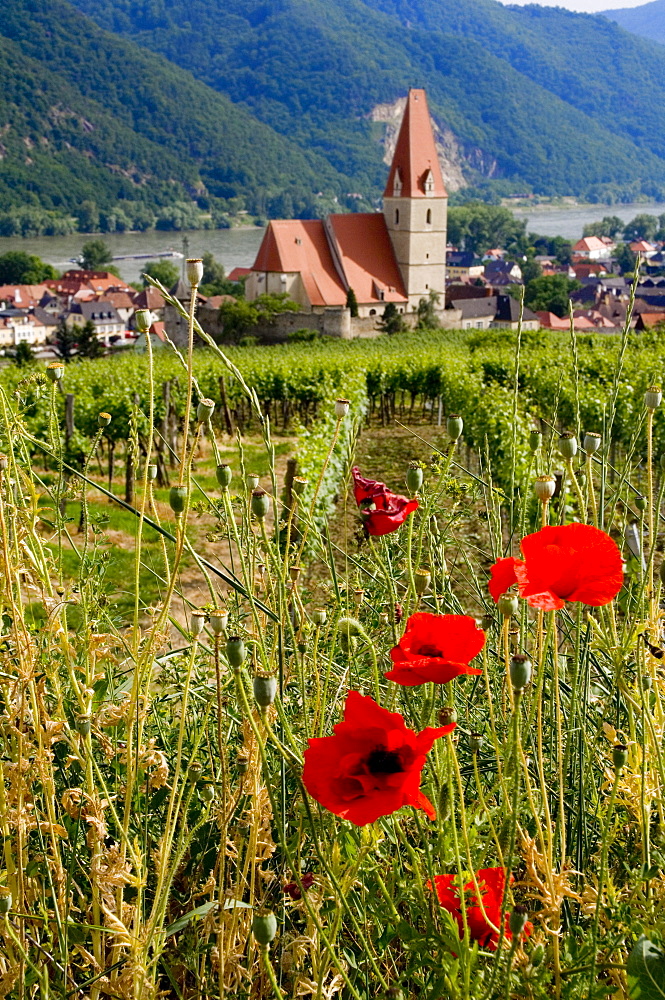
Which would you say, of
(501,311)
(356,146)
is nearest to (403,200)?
(501,311)

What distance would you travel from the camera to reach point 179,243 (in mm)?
89000

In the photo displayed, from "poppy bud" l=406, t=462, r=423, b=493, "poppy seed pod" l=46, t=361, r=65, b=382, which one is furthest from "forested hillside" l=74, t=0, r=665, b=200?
"poppy bud" l=406, t=462, r=423, b=493

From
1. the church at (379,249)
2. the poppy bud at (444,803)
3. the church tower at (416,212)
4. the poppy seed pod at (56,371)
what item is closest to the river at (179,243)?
the church at (379,249)

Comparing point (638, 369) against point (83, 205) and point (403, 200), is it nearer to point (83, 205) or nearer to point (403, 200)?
point (403, 200)

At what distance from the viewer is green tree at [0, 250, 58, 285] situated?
64.6 m

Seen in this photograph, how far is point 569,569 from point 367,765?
0.21 meters

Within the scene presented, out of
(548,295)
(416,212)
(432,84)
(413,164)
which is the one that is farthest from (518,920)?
(432,84)

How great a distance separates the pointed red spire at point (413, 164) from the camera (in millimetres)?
34094

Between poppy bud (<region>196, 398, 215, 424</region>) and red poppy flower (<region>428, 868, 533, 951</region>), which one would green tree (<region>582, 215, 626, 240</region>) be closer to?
poppy bud (<region>196, 398, 215, 424</region>)

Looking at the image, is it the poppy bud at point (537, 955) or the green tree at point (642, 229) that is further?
the green tree at point (642, 229)

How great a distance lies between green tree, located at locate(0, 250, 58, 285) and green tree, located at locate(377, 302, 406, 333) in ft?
136

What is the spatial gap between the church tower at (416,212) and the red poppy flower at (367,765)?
111 feet

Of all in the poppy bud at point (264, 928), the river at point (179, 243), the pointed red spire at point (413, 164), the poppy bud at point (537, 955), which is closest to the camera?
the poppy bud at point (264, 928)

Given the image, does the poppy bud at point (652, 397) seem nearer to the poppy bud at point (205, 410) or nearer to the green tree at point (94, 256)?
the poppy bud at point (205, 410)
